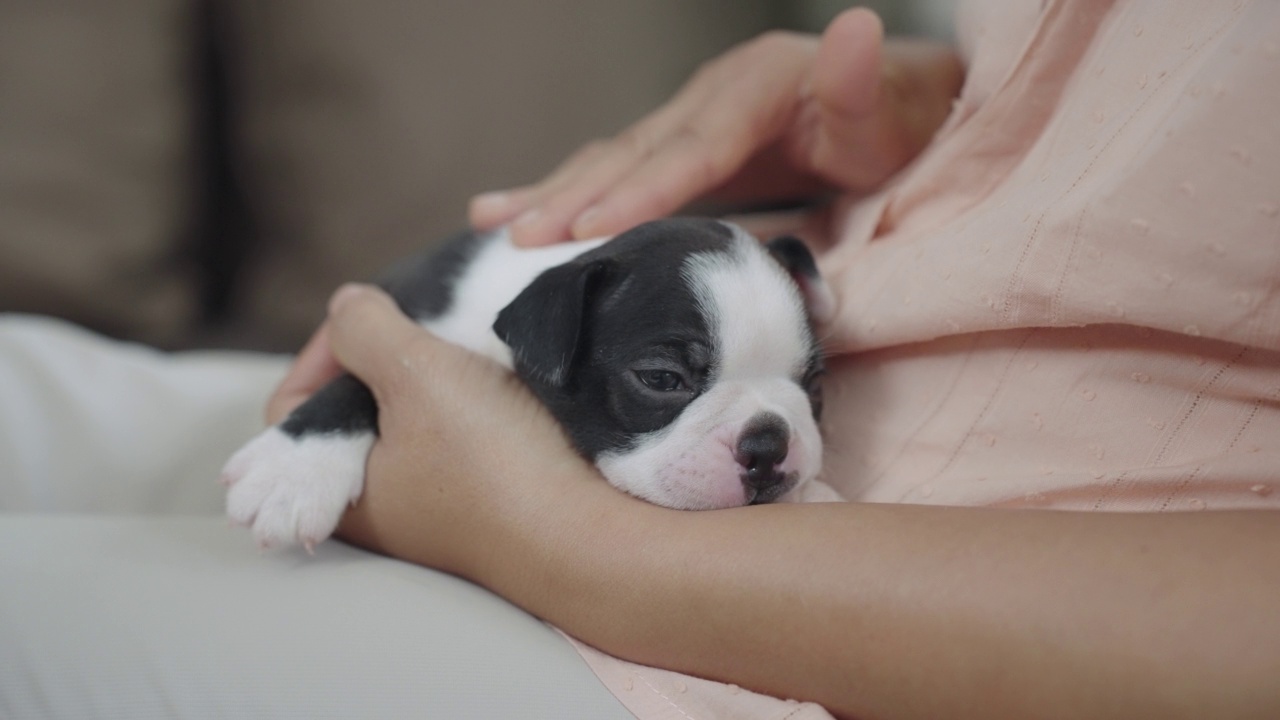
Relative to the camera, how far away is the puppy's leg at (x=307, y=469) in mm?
990

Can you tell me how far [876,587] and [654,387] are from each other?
1.27 feet

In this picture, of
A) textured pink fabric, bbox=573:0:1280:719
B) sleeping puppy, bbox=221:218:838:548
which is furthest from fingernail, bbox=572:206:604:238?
textured pink fabric, bbox=573:0:1280:719

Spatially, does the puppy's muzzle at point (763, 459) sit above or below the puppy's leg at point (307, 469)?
above

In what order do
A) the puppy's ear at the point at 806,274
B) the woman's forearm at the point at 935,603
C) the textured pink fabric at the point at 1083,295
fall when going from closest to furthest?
1. the woman's forearm at the point at 935,603
2. the textured pink fabric at the point at 1083,295
3. the puppy's ear at the point at 806,274

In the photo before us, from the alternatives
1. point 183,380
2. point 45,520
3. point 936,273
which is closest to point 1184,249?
point 936,273

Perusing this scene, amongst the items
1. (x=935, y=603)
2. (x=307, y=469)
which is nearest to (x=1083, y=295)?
(x=935, y=603)

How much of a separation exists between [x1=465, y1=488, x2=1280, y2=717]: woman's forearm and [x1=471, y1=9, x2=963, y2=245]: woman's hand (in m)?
0.61

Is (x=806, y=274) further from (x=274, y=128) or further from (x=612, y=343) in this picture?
(x=274, y=128)

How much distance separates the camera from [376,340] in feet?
3.75

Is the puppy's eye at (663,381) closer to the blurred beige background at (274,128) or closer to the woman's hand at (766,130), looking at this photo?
the woman's hand at (766,130)

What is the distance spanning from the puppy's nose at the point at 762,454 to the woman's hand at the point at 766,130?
1.50 feet

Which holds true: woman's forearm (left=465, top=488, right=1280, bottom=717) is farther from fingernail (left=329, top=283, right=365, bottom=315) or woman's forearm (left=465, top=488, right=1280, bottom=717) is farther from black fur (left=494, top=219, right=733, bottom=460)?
fingernail (left=329, top=283, right=365, bottom=315)

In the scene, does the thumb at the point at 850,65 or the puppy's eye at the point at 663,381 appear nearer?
the puppy's eye at the point at 663,381

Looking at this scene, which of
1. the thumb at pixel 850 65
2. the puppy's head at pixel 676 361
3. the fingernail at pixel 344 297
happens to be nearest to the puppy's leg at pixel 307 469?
the fingernail at pixel 344 297
